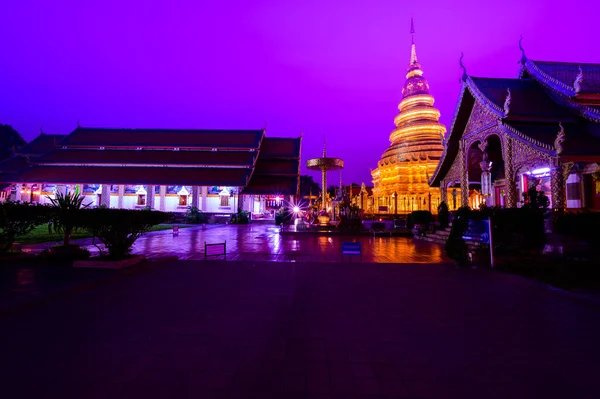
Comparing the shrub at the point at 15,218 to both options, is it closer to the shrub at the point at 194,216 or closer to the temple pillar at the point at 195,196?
the shrub at the point at 194,216

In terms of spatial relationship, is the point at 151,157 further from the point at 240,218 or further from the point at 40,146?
the point at 40,146

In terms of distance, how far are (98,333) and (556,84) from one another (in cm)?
1909

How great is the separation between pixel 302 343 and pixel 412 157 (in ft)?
108

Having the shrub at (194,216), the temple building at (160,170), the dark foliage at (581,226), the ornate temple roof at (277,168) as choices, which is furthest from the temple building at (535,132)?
the shrub at (194,216)

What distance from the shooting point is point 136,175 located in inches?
1334

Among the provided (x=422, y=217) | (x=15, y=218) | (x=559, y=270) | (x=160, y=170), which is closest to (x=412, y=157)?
(x=422, y=217)

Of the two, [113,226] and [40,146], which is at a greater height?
[40,146]

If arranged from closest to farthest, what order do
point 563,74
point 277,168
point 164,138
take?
point 563,74 → point 277,168 → point 164,138

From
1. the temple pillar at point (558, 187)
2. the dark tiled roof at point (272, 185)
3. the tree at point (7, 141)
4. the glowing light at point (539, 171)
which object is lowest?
the temple pillar at point (558, 187)

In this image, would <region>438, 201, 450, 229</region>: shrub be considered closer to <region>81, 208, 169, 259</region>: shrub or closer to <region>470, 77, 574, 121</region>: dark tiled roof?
<region>470, 77, 574, 121</region>: dark tiled roof

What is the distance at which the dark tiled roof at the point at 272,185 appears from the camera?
32734 millimetres

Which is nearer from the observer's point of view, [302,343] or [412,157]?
[302,343]

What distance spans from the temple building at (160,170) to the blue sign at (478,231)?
78.3ft

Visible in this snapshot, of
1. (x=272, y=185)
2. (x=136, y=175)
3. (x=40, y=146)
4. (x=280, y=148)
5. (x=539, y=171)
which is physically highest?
(x=40, y=146)
